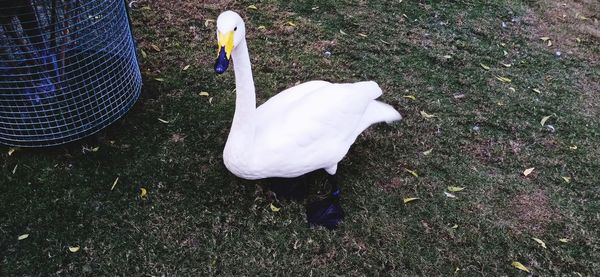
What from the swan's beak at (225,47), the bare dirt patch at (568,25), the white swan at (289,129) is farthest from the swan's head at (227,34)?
the bare dirt patch at (568,25)

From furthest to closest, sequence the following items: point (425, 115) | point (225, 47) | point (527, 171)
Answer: point (425, 115), point (527, 171), point (225, 47)

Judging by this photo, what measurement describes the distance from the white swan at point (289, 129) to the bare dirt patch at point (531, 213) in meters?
1.21

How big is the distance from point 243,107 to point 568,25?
4.48 metres

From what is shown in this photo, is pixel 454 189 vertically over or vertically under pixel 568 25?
under

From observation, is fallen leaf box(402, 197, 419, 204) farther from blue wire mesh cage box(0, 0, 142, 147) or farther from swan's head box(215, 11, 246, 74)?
blue wire mesh cage box(0, 0, 142, 147)

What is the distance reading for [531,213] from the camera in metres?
3.18

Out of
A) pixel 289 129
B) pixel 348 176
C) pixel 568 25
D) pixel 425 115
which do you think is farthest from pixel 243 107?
pixel 568 25

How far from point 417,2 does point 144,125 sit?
11.7 ft

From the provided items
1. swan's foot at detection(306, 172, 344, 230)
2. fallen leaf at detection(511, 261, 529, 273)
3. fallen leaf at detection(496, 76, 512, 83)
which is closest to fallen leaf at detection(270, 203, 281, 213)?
swan's foot at detection(306, 172, 344, 230)

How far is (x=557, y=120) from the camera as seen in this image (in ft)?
13.0

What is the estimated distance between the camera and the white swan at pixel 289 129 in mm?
2666

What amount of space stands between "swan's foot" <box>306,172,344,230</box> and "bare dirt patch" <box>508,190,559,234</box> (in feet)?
3.72

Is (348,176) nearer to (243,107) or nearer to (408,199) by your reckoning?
(408,199)

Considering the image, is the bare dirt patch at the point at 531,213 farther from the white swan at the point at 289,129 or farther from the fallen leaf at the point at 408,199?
the white swan at the point at 289,129
